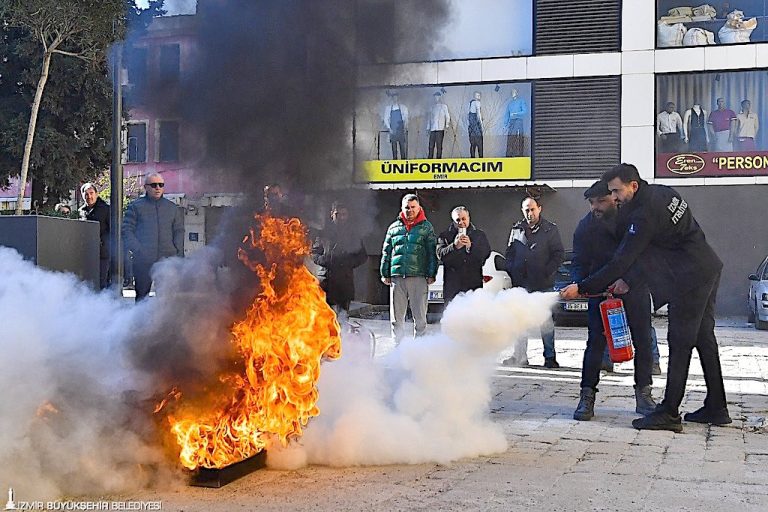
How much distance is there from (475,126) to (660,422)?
17493 millimetres

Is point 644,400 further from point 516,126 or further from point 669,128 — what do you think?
point 669,128

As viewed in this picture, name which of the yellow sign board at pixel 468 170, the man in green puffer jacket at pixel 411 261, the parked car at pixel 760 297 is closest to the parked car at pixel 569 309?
the parked car at pixel 760 297

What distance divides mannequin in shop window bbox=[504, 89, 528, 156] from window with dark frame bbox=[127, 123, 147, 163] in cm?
1596

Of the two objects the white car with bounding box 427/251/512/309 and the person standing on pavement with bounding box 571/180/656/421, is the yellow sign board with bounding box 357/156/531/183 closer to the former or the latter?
the white car with bounding box 427/251/512/309

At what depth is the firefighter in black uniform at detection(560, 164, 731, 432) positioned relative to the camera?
21.3 feet

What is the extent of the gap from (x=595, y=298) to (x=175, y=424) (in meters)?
3.82

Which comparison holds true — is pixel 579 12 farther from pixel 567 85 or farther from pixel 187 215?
pixel 187 215

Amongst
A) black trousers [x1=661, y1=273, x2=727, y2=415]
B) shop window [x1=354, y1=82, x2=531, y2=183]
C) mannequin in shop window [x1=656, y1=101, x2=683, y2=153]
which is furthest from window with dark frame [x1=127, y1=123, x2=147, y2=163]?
mannequin in shop window [x1=656, y1=101, x2=683, y2=153]

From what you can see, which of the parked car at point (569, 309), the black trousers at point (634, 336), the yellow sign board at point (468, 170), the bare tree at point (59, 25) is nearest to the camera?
the black trousers at point (634, 336)

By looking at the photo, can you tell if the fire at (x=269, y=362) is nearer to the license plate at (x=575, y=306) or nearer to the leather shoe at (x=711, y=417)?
the leather shoe at (x=711, y=417)

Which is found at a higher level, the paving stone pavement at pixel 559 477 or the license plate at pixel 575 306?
the license plate at pixel 575 306

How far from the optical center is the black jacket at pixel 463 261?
33.3ft

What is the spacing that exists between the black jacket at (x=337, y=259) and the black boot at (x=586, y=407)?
7.40 feet

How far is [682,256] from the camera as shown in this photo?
259 inches
